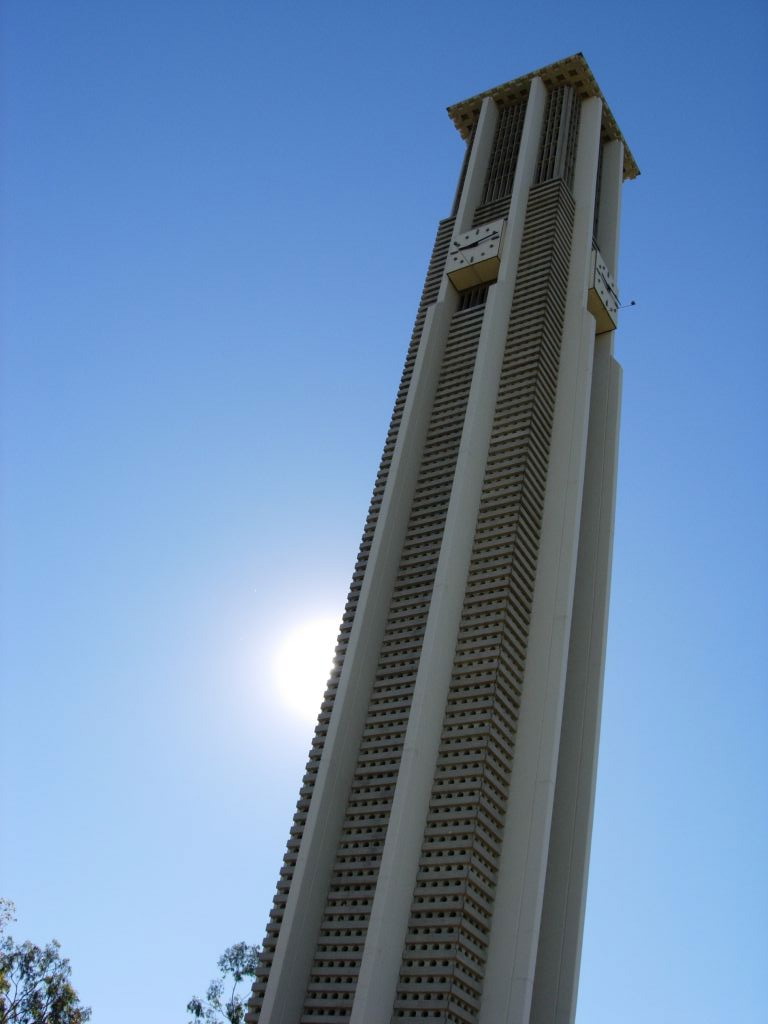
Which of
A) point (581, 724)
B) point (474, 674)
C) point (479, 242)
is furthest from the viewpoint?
point (479, 242)

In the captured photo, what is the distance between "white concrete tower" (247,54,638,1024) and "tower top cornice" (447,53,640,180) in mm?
6813

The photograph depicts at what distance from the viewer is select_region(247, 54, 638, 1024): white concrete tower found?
1772cm

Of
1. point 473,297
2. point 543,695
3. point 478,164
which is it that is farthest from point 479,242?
point 543,695

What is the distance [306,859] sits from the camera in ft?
61.7

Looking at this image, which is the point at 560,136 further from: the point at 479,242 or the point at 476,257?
the point at 476,257

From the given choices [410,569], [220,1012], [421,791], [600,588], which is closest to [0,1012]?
[220,1012]

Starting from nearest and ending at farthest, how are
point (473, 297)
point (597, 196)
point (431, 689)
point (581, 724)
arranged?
1. point (431, 689)
2. point (581, 724)
3. point (473, 297)
4. point (597, 196)

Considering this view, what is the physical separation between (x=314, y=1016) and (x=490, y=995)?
9.43 ft

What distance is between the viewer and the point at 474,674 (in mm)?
20797

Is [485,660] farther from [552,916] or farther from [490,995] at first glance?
[490,995]

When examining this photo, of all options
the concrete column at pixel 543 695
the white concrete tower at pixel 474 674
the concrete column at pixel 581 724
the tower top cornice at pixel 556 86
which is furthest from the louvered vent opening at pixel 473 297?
the tower top cornice at pixel 556 86

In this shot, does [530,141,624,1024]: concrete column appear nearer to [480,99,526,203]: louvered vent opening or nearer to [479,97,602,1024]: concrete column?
[479,97,602,1024]: concrete column

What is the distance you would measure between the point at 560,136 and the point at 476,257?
692cm

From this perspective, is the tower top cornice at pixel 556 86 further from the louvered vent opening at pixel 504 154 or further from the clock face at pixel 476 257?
the clock face at pixel 476 257
